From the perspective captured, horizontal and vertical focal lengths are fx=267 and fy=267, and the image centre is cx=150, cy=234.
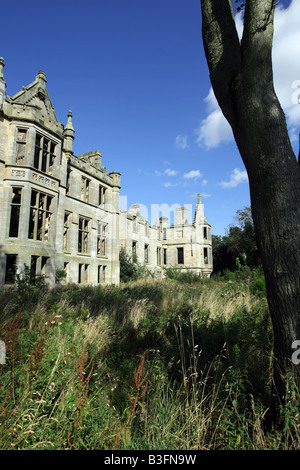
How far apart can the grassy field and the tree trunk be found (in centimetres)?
57

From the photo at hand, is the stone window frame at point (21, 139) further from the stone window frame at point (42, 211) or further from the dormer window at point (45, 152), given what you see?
the stone window frame at point (42, 211)

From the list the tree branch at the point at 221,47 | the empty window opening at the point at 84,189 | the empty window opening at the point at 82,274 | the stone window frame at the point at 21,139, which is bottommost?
the empty window opening at the point at 82,274

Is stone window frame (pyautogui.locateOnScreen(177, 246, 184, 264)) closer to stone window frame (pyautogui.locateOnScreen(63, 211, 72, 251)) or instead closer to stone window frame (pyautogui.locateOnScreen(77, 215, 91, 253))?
stone window frame (pyautogui.locateOnScreen(77, 215, 91, 253))

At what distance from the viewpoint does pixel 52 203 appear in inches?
666

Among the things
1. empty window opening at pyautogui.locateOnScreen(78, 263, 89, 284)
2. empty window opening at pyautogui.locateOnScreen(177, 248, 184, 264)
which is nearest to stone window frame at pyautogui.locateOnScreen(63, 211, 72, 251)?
empty window opening at pyautogui.locateOnScreen(78, 263, 89, 284)

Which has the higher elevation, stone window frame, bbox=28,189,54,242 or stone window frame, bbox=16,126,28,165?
stone window frame, bbox=16,126,28,165

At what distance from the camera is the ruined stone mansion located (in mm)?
14695

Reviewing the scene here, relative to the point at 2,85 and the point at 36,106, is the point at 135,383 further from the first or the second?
the point at 2,85

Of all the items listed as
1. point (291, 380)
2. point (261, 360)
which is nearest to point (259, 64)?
point (291, 380)

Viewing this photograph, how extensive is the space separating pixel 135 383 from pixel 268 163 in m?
2.55

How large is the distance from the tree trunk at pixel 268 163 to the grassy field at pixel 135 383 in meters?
0.57

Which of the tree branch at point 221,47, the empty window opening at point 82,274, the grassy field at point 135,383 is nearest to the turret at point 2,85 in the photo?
the empty window opening at point 82,274

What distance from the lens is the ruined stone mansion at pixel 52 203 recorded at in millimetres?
14695
